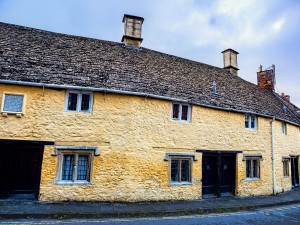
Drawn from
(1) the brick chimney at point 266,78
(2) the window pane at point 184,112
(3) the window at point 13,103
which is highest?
(1) the brick chimney at point 266,78

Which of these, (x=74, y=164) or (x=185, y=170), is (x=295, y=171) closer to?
(x=185, y=170)

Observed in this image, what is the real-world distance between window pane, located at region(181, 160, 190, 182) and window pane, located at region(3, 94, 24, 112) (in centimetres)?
813

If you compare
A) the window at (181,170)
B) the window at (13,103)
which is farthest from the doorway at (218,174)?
the window at (13,103)

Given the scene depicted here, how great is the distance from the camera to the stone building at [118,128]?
9.08m

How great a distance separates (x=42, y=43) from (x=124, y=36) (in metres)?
5.46

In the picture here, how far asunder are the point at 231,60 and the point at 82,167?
16.3 m

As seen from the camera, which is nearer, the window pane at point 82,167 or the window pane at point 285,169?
the window pane at point 82,167

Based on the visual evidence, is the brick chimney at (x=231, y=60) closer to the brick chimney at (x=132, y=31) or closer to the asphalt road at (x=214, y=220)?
the brick chimney at (x=132, y=31)

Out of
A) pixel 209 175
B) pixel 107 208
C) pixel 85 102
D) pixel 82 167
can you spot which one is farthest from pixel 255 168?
pixel 85 102

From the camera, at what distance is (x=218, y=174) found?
484 inches

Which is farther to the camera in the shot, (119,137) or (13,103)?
(119,137)

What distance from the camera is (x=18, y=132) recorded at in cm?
892

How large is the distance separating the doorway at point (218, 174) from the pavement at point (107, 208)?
145 centimetres

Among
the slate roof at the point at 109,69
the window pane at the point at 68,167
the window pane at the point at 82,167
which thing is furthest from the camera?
the slate roof at the point at 109,69
